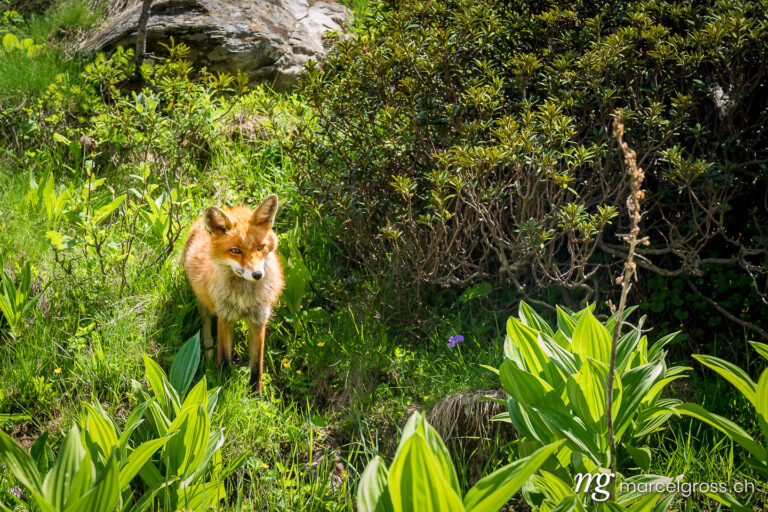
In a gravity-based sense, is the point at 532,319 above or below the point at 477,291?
above

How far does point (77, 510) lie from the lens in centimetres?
236

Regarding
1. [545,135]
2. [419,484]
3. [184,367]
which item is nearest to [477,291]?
[545,135]

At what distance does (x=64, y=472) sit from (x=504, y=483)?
1734mm

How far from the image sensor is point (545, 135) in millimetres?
3635

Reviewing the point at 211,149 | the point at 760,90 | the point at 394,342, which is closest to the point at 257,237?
the point at 394,342

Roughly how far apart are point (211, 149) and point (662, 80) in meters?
3.92

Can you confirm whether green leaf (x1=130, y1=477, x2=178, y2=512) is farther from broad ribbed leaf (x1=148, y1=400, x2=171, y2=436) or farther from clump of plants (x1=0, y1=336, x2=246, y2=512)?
broad ribbed leaf (x1=148, y1=400, x2=171, y2=436)

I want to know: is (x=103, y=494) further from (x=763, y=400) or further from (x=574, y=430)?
(x=763, y=400)

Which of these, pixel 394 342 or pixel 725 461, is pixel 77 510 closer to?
pixel 394 342

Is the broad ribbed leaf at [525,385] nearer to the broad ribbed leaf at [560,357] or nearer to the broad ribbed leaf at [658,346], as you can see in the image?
the broad ribbed leaf at [560,357]

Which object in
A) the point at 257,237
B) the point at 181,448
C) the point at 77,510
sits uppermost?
the point at 257,237

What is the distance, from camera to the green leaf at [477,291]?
4.31m

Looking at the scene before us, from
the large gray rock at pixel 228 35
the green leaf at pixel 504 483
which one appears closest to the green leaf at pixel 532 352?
the green leaf at pixel 504 483

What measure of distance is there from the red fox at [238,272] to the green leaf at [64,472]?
139cm
